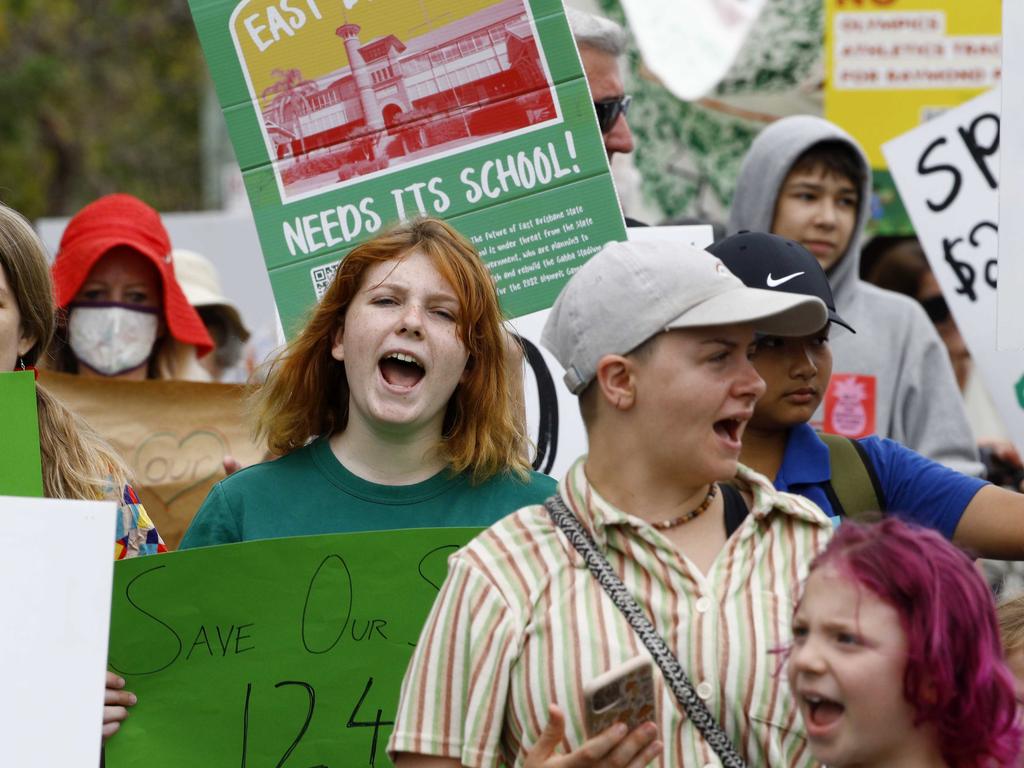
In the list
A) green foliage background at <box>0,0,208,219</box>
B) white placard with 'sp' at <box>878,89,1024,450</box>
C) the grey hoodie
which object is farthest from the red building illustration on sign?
green foliage background at <box>0,0,208,219</box>

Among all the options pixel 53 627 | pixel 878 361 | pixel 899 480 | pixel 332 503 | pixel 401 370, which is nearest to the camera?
pixel 53 627

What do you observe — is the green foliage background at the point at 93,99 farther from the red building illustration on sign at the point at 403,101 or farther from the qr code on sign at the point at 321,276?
the qr code on sign at the point at 321,276

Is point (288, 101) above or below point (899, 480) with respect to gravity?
above

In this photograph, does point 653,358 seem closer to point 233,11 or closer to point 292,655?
point 292,655

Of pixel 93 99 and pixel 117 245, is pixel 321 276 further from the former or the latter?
pixel 93 99

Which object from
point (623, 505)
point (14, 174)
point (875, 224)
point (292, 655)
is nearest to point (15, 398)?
point (292, 655)

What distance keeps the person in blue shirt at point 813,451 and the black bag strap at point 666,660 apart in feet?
2.71

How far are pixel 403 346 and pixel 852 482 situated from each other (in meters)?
0.86

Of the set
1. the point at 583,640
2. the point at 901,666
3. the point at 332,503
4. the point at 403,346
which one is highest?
the point at 403,346

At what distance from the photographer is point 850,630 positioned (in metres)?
2.30

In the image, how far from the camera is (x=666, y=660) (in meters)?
2.41

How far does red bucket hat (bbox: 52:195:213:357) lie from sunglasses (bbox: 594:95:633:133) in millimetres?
1409

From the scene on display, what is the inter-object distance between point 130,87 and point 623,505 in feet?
73.1

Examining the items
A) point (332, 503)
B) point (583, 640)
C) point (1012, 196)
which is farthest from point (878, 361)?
point (583, 640)
